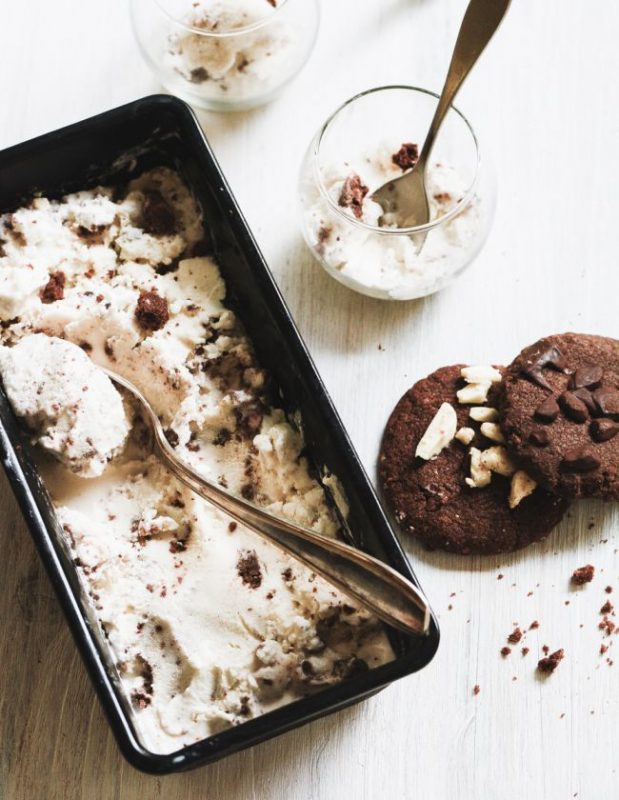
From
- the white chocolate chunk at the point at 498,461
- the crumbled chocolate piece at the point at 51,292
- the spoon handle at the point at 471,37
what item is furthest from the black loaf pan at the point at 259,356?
the spoon handle at the point at 471,37

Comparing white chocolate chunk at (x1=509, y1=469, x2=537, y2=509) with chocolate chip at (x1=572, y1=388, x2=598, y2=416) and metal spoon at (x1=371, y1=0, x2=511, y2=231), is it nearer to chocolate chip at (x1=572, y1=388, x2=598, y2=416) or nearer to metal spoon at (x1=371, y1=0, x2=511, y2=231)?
chocolate chip at (x1=572, y1=388, x2=598, y2=416)

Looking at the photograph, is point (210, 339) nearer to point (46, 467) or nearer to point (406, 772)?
point (46, 467)

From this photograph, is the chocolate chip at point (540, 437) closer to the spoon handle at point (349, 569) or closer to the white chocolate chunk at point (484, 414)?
the white chocolate chunk at point (484, 414)

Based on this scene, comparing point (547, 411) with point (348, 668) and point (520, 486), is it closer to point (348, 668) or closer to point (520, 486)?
point (520, 486)

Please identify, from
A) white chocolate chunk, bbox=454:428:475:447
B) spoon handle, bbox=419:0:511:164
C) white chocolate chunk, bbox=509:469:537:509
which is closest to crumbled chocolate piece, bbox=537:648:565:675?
white chocolate chunk, bbox=509:469:537:509

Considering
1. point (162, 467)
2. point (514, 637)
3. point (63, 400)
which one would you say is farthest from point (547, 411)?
point (63, 400)
